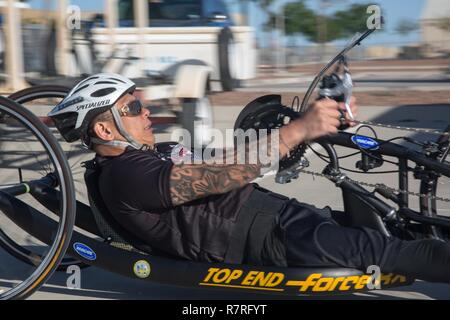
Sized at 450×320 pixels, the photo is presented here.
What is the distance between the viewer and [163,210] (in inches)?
128

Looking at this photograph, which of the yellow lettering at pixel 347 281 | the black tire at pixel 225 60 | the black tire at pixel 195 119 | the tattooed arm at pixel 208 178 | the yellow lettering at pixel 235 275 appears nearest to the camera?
the tattooed arm at pixel 208 178

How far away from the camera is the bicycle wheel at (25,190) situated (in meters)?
3.34

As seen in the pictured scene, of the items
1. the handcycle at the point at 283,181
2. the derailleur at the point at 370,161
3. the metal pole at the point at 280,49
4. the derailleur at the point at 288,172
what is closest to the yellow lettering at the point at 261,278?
the handcycle at the point at 283,181

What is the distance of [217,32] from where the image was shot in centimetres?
1022

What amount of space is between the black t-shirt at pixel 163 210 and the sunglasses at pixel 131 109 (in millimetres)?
171

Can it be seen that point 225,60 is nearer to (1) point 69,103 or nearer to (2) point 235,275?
(1) point 69,103

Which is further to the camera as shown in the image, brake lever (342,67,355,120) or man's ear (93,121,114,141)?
man's ear (93,121,114,141)

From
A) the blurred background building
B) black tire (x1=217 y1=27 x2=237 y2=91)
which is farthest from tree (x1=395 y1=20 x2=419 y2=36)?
black tire (x1=217 y1=27 x2=237 y2=91)

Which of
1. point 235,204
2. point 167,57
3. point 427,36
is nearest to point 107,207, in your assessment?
point 235,204

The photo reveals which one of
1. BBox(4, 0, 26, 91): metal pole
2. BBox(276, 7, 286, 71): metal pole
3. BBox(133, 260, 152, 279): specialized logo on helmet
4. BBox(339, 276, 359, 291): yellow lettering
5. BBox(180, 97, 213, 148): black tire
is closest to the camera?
BBox(339, 276, 359, 291): yellow lettering

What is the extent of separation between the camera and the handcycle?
3.19 metres

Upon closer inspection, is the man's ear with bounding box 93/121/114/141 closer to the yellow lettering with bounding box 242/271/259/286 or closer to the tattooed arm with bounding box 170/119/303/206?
the tattooed arm with bounding box 170/119/303/206

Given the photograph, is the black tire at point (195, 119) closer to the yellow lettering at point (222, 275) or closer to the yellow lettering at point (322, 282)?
the yellow lettering at point (222, 275)

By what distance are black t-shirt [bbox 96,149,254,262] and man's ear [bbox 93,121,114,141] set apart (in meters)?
0.09
